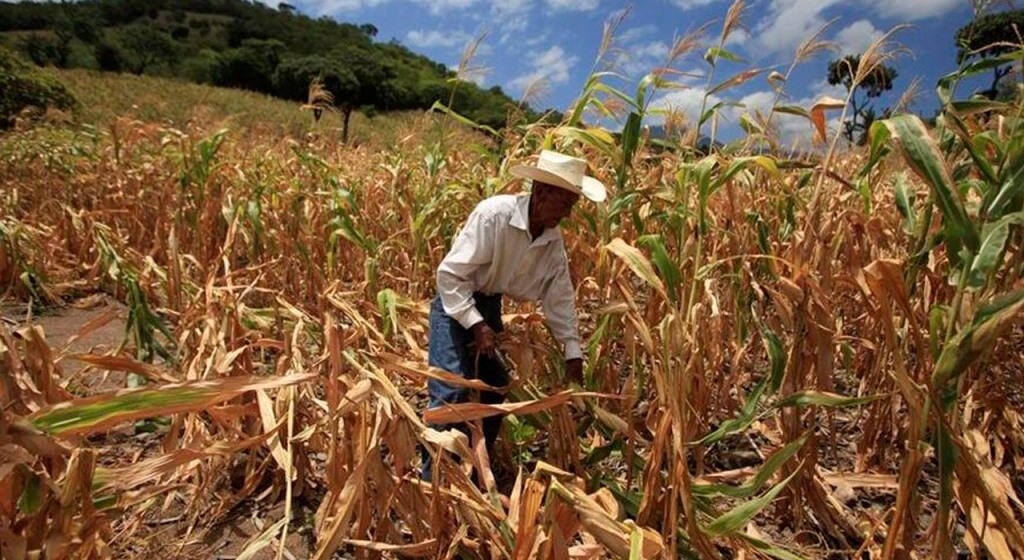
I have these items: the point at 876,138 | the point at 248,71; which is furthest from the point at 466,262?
the point at 248,71

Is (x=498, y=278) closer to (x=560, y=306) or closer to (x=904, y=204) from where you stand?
(x=560, y=306)

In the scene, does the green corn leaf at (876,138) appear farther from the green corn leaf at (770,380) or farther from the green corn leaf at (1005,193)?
the green corn leaf at (770,380)

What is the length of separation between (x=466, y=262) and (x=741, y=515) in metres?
1.08

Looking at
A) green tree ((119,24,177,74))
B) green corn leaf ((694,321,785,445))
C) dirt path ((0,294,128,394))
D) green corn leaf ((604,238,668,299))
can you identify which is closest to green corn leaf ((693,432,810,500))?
green corn leaf ((694,321,785,445))

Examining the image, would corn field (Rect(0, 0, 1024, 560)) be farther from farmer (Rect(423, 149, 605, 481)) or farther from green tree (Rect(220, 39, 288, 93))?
green tree (Rect(220, 39, 288, 93))

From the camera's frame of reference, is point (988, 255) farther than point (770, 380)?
No

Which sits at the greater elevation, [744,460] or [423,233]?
[423,233]

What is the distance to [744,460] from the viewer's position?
2.14 m

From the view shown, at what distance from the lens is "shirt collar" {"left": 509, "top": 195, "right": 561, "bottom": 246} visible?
1879mm

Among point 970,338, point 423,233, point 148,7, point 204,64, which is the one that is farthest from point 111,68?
point 970,338

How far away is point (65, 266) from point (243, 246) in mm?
1237

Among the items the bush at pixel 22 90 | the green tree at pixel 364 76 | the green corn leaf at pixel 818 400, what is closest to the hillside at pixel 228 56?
the green tree at pixel 364 76

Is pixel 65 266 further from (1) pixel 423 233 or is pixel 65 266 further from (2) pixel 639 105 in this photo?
(2) pixel 639 105

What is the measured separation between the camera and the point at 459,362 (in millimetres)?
1917
